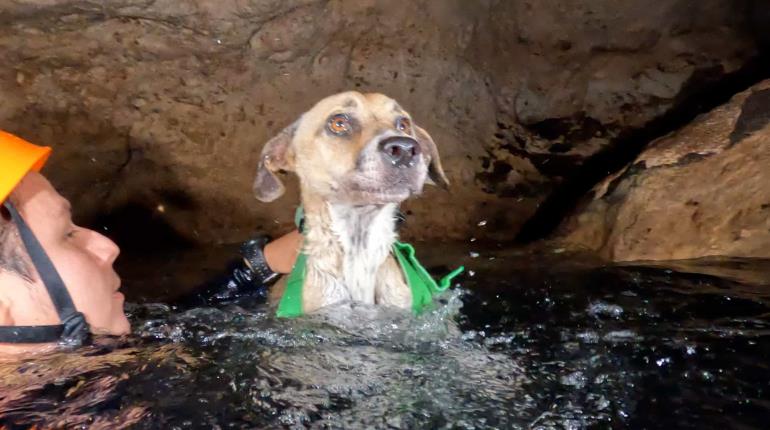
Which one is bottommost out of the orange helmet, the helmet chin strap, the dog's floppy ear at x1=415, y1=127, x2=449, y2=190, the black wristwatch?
the helmet chin strap

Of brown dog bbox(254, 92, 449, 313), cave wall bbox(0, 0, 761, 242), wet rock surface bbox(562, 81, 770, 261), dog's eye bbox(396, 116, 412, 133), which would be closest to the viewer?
brown dog bbox(254, 92, 449, 313)

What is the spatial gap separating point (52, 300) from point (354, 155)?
1540 mm

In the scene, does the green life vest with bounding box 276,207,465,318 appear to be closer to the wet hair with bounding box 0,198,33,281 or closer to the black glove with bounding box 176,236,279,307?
the black glove with bounding box 176,236,279,307

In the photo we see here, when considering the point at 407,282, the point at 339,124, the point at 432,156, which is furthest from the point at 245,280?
the point at 432,156

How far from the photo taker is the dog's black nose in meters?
3.55

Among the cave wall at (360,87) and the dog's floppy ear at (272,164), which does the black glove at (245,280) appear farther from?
the cave wall at (360,87)

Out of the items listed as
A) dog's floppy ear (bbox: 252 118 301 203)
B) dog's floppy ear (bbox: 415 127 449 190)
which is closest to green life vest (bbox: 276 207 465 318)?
dog's floppy ear (bbox: 252 118 301 203)

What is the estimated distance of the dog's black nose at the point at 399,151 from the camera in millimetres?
3553

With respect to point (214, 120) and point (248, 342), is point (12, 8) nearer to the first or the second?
point (214, 120)

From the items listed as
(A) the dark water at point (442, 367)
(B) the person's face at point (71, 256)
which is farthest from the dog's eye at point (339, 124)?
(B) the person's face at point (71, 256)

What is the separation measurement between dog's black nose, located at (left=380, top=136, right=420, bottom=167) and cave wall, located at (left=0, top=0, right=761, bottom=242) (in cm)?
208

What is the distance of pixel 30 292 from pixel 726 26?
5.90 meters

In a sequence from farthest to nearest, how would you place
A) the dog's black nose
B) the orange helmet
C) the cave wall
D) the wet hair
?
the cave wall → the dog's black nose → the wet hair → the orange helmet

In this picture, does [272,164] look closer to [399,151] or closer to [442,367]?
[399,151]
